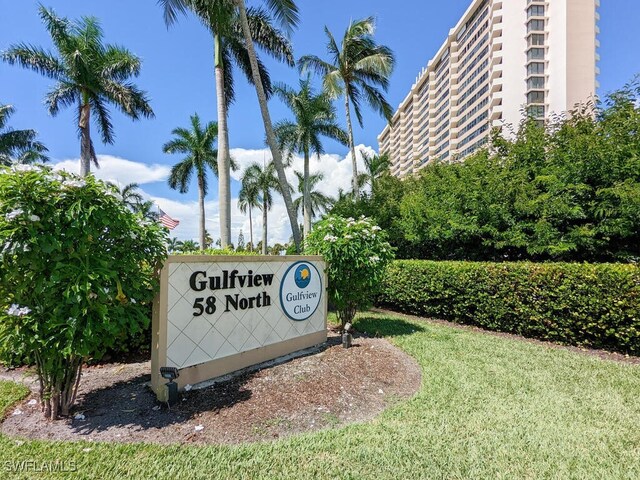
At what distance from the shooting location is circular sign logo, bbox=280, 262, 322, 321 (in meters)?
4.78

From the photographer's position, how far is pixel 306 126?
18.2 metres

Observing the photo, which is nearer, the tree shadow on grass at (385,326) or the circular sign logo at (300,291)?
the circular sign logo at (300,291)

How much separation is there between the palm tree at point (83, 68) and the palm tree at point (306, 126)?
7.99 metres

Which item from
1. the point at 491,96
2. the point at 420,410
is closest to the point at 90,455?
the point at 420,410

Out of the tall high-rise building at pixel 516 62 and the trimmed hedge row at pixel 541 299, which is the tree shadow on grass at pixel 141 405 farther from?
the tall high-rise building at pixel 516 62

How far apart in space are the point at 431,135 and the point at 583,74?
25.3 meters

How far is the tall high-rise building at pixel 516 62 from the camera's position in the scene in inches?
1465

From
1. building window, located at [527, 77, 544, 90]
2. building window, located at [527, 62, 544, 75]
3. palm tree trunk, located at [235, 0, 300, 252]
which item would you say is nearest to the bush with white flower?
palm tree trunk, located at [235, 0, 300, 252]

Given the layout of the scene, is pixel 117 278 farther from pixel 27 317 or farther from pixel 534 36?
pixel 534 36

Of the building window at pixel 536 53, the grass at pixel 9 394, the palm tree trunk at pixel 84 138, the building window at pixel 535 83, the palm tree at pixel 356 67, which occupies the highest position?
the building window at pixel 536 53

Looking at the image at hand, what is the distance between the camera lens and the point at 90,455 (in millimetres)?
2324

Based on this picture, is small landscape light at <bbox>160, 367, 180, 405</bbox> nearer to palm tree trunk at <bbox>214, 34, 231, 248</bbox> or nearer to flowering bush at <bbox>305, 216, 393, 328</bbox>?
flowering bush at <bbox>305, 216, 393, 328</bbox>

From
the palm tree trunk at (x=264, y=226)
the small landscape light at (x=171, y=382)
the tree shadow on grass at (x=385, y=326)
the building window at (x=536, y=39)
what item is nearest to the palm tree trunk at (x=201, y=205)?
the palm tree trunk at (x=264, y=226)

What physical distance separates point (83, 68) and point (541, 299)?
19.9 m
